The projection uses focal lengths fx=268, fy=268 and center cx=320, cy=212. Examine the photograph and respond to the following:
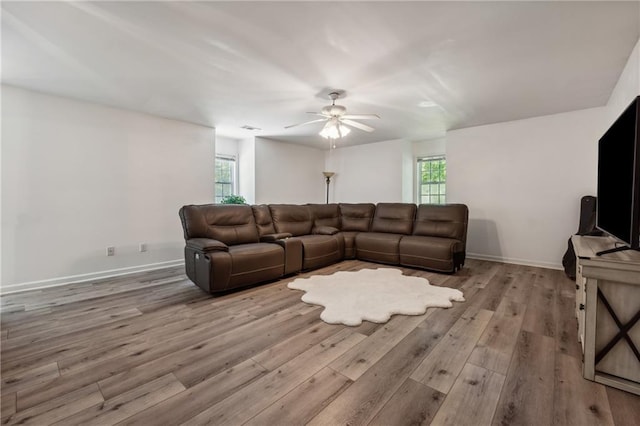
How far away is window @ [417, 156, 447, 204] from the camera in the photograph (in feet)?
19.3

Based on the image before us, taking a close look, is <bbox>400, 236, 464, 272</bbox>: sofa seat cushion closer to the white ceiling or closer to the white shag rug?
the white shag rug

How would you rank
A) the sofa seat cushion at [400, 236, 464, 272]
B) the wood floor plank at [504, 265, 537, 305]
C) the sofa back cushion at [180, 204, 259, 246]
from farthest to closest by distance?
the sofa seat cushion at [400, 236, 464, 272] < the sofa back cushion at [180, 204, 259, 246] < the wood floor plank at [504, 265, 537, 305]

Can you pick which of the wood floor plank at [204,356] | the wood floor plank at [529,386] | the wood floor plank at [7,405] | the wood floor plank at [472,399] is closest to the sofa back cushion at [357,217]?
the wood floor plank at [204,356]

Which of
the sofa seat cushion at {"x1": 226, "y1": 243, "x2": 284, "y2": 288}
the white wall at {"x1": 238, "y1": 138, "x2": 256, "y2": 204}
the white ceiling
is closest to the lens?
the white ceiling

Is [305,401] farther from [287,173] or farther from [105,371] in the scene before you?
[287,173]

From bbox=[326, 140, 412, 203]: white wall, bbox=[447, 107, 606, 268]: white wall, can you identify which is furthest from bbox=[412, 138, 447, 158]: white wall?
bbox=[447, 107, 606, 268]: white wall

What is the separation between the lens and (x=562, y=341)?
2014 millimetres

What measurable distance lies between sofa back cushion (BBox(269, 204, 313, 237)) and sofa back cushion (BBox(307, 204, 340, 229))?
0.14 m

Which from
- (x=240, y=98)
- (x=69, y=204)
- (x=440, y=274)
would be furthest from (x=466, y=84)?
(x=69, y=204)

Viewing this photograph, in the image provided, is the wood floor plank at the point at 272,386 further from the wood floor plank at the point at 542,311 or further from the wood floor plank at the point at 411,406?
the wood floor plank at the point at 542,311

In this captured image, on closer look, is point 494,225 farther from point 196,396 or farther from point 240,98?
point 196,396

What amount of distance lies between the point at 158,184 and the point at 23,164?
4.84 feet

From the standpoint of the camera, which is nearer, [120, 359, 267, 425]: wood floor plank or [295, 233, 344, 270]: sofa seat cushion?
[120, 359, 267, 425]: wood floor plank

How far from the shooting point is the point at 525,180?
172 inches
